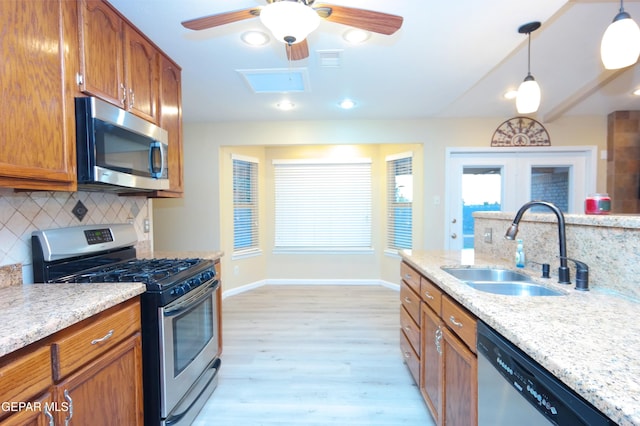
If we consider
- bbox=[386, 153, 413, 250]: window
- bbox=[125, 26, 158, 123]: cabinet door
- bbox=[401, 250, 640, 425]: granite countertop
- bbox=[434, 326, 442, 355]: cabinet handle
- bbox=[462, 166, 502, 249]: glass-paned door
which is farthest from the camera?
bbox=[386, 153, 413, 250]: window

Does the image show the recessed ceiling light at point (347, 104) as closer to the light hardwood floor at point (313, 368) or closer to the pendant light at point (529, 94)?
the pendant light at point (529, 94)

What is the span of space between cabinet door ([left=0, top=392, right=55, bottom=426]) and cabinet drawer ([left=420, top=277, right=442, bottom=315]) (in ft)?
5.28

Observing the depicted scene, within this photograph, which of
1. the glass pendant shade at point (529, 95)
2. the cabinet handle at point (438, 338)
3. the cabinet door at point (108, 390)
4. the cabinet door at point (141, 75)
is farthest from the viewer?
the glass pendant shade at point (529, 95)

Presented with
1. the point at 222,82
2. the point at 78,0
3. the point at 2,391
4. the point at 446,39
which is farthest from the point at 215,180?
the point at 2,391

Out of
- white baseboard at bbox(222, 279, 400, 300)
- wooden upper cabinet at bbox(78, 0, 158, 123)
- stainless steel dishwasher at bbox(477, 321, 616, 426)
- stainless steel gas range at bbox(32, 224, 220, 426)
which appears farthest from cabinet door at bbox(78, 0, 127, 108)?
white baseboard at bbox(222, 279, 400, 300)

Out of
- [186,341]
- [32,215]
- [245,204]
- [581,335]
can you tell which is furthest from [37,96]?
[245,204]

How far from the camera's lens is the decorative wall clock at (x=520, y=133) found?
3.87 metres

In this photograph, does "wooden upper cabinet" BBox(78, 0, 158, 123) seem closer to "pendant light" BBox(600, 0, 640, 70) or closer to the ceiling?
the ceiling

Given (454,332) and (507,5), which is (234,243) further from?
(507,5)

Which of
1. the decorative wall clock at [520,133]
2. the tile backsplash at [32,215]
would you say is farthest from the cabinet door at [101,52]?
the decorative wall clock at [520,133]

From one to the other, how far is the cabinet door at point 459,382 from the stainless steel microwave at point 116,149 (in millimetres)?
1868

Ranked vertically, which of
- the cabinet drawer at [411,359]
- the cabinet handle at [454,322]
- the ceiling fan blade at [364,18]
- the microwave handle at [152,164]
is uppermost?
the ceiling fan blade at [364,18]

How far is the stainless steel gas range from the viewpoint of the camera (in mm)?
1458

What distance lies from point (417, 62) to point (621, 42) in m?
1.21
